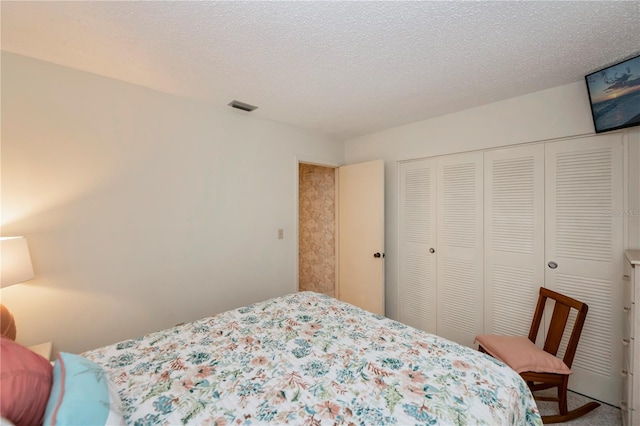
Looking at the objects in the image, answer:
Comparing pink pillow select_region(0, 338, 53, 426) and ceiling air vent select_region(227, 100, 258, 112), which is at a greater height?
ceiling air vent select_region(227, 100, 258, 112)

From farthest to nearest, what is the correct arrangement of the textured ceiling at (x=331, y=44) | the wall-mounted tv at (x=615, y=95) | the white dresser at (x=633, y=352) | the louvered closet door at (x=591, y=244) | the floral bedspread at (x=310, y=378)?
the louvered closet door at (x=591, y=244) < the wall-mounted tv at (x=615, y=95) < the white dresser at (x=633, y=352) < the textured ceiling at (x=331, y=44) < the floral bedspread at (x=310, y=378)

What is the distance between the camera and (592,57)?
1.71 m

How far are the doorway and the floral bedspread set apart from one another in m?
2.13

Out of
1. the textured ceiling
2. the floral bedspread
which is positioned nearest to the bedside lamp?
the floral bedspread

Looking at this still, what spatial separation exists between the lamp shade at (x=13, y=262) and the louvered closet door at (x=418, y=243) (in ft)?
10.3

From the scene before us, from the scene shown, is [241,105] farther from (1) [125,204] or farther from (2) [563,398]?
(2) [563,398]

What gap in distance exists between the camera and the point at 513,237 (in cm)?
237

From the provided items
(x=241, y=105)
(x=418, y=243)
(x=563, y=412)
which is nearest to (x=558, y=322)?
(x=563, y=412)

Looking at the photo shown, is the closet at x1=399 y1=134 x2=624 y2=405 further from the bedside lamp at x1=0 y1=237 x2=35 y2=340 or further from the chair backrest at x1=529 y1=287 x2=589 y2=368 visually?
the bedside lamp at x1=0 y1=237 x2=35 y2=340

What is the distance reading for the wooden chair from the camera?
5.76ft

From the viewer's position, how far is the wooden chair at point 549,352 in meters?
1.75

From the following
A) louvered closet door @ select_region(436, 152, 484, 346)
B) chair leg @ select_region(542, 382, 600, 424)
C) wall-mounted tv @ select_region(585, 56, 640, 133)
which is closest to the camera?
wall-mounted tv @ select_region(585, 56, 640, 133)

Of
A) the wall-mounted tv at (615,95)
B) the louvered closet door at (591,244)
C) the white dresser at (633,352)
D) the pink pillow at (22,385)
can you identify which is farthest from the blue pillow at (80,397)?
the wall-mounted tv at (615,95)

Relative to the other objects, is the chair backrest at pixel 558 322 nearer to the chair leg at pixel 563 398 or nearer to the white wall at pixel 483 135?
the chair leg at pixel 563 398
